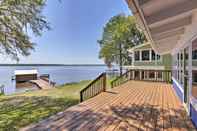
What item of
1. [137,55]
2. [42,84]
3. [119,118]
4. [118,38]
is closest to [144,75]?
[137,55]

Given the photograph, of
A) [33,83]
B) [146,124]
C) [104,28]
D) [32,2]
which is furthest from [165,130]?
[104,28]

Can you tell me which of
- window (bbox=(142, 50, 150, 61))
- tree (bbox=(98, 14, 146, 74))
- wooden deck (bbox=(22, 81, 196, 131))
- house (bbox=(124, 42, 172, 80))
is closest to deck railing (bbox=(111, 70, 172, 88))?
house (bbox=(124, 42, 172, 80))

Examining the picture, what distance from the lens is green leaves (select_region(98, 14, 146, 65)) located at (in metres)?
26.8

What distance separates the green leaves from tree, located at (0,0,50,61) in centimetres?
1810

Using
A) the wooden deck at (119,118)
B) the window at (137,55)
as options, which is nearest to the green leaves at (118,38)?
the window at (137,55)

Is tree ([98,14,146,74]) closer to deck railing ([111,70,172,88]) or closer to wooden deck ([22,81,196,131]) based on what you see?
deck railing ([111,70,172,88])

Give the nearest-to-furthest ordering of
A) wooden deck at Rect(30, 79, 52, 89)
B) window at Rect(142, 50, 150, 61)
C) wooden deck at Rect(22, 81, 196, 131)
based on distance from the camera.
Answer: wooden deck at Rect(22, 81, 196, 131)
window at Rect(142, 50, 150, 61)
wooden deck at Rect(30, 79, 52, 89)

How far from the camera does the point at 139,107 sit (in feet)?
19.2

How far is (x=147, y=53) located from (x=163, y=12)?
1660 cm

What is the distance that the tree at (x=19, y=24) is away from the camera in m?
8.67

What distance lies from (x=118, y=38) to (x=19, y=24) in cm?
1908

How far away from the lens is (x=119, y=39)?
1061 inches

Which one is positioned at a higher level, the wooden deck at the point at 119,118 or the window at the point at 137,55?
the window at the point at 137,55

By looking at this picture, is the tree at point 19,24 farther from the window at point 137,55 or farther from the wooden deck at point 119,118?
the window at point 137,55
